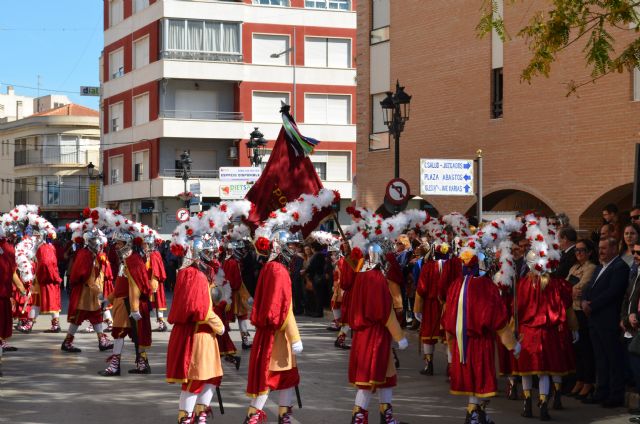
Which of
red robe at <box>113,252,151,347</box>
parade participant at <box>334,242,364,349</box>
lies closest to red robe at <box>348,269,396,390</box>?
parade participant at <box>334,242,364,349</box>

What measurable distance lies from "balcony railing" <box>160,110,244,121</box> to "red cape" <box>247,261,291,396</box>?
135 ft

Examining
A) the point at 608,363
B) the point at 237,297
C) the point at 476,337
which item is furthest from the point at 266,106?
the point at 476,337

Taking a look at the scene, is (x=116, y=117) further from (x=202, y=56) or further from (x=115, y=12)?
(x=202, y=56)

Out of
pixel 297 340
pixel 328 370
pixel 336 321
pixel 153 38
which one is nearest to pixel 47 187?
pixel 153 38

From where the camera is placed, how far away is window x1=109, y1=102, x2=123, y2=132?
5614 cm

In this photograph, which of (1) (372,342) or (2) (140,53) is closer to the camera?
(1) (372,342)

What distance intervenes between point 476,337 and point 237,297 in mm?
8651

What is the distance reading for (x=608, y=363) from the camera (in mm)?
12070

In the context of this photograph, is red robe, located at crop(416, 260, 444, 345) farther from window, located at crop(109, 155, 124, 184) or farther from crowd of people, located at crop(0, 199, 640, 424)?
window, located at crop(109, 155, 124, 184)

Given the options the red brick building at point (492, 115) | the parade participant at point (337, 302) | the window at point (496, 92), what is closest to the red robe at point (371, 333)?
the parade participant at point (337, 302)

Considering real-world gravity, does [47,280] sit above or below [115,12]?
below

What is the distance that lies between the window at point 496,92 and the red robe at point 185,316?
54.0 feet

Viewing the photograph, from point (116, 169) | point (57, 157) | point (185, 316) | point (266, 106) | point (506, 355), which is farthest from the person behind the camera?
point (57, 157)

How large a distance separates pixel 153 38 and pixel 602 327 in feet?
139
